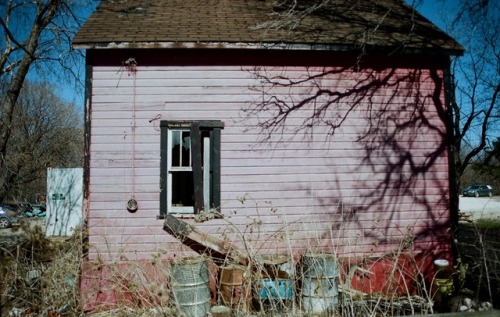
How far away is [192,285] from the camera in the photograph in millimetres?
4652

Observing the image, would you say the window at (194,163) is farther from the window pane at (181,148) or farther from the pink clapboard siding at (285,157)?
the pink clapboard siding at (285,157)

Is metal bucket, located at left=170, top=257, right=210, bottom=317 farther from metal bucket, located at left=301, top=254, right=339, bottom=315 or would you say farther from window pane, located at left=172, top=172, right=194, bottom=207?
window pane, located at left=172, top=172, right=194, bottom=207

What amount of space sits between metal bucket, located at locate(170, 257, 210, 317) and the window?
1368mm

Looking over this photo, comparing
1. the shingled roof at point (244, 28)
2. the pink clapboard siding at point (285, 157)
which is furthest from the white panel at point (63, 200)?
the pink clapboard siding at point (285, 157)

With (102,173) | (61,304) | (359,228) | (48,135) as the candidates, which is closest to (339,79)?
(359,228)

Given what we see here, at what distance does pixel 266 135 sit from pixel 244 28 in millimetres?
2134

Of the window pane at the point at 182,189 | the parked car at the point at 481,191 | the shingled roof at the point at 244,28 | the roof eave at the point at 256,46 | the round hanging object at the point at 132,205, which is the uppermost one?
the shingled roof at the point at 244,28

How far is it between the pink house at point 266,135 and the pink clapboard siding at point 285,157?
0.06 feet

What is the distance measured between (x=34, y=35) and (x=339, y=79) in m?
10.3

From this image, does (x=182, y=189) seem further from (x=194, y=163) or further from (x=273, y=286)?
(x=273, y=286)

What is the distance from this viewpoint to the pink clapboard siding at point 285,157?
5977 millimetres

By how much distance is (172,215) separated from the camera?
5.93 metres

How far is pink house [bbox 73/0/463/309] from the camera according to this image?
19.6 feet

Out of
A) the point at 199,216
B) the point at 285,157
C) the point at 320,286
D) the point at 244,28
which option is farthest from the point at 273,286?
the point at 244,28
